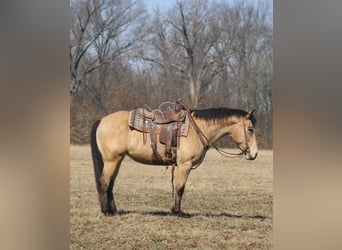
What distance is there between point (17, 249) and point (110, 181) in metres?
0.89

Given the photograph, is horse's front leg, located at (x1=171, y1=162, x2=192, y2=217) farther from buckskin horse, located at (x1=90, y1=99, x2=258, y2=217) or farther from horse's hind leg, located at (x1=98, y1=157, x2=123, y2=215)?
horse's hind leg, located at (x1=98, y1=157, x2=123, y2=215)

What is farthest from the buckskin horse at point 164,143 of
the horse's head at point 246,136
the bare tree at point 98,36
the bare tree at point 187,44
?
the bare tree at point 98,36

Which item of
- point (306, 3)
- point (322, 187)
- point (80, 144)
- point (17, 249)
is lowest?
point (17, 249)

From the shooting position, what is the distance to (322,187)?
3570mm

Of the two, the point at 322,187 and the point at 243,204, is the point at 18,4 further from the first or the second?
the point at 322,187

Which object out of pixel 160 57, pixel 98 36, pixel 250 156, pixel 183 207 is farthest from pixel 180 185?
pixel 98 36

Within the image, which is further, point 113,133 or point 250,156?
point 113,133

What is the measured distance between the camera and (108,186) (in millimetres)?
3730

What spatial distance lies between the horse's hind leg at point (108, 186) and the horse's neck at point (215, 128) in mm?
686

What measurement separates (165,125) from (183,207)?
64 cm

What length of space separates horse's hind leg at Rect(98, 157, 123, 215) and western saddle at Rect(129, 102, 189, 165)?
12.2 inches

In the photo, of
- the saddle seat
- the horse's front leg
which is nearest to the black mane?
the saddle seat

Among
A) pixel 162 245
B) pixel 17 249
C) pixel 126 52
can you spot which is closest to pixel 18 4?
pixel 126 52

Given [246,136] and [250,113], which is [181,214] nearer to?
[246,136]
